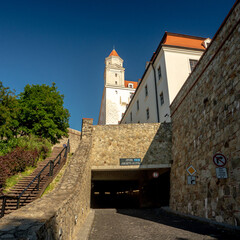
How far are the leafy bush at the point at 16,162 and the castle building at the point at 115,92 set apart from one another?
2910 centimetres

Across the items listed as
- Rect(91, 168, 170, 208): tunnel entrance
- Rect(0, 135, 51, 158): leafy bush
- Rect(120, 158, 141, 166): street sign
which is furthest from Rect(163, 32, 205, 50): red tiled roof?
Rect(0, 135, 51, 158): leafy bush

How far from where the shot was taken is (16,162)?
10.9m

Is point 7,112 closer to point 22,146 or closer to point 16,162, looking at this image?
point 22,146

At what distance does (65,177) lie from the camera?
6426 mm

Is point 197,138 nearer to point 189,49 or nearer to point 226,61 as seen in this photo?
point 226,61

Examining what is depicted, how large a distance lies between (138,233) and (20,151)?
987 cm

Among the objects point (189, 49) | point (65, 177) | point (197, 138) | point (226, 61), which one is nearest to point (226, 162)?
point (197, 138)

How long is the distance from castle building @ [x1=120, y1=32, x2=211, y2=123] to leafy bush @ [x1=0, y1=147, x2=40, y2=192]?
1032 cm

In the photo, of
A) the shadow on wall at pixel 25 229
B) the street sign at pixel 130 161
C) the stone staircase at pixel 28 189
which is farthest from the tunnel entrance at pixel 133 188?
the shadow on wall at pixel 25 229

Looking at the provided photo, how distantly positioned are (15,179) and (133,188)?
46.0 ft

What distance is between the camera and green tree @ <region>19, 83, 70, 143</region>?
57.2ft

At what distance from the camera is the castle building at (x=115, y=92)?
137 feet

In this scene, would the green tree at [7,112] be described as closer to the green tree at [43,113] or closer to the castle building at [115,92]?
the green tree at [43,113]

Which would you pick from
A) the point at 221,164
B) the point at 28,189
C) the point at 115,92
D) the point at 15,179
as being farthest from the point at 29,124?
the point at 115,92
